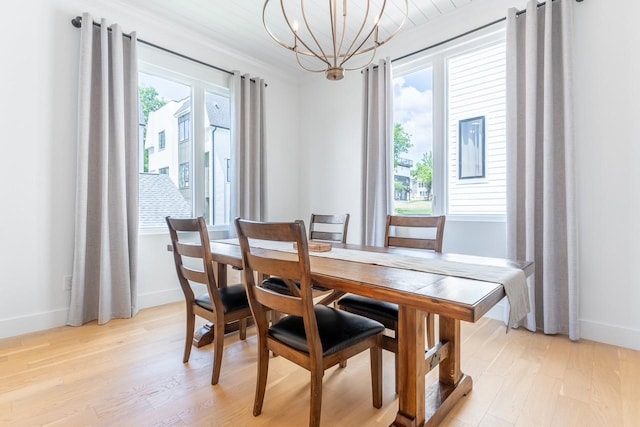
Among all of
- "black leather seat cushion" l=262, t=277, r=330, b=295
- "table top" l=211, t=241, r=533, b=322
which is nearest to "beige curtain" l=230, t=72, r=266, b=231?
"black leather seat cushion" l=262, t=277, r=330, b=295

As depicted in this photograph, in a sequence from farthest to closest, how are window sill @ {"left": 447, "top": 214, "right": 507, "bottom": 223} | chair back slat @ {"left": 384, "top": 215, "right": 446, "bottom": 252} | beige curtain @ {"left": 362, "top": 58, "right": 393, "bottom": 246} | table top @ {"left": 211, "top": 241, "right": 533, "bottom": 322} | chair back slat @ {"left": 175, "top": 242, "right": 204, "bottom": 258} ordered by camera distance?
beige curtain @ {"left": 362, "top": 58, "right": 393, "bottom": 246} → window sill @ {"left": 447, "top": 214, "right": 507, "bottom": 223} → chair back slat @ {"left": 384, "top": 215, "right": 446, "bottom": 252} → chair back slat @ {"left": 175, "top": 242, "right": 204, "bottom": 258} → table top @ {"left": 211, "top": 241, "right": 533, "bottom": 322}

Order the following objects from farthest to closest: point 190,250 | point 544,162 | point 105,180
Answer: point 105,180 → point 544,162 → point 190,250

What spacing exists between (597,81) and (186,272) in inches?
121

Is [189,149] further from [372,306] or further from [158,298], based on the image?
[372,306]

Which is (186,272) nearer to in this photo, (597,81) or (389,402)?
(389,402)

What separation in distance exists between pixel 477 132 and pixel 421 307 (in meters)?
2.39

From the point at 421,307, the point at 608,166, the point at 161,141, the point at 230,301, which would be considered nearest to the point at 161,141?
the point at 161,141

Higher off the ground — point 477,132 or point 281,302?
point 477,132

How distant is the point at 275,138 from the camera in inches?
167

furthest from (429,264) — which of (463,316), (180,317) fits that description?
(180,317)

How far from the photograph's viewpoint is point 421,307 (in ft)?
3.54

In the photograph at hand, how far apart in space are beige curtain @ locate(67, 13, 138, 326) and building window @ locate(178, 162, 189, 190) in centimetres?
59

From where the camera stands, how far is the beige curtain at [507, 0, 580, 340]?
91.2 inches

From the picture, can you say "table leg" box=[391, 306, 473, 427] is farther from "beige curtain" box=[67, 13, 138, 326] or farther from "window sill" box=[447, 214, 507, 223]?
"beige curtain" box=[67, 13, 138, 326]
